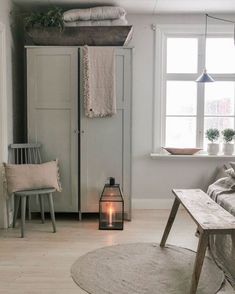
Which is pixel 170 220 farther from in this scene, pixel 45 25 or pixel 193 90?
pixel 45 25

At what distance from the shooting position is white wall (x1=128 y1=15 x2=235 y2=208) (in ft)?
15.1

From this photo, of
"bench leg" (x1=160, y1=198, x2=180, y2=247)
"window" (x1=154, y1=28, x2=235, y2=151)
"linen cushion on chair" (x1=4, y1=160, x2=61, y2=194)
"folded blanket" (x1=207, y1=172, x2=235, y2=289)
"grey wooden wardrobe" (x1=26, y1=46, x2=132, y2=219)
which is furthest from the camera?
"window" (x1=154, y1=28, x2=235, y2=151)

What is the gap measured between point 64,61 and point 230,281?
2657mm

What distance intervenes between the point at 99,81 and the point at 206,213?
1.95 metres

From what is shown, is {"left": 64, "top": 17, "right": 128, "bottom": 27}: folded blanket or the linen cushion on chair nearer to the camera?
the linen cushion on chair

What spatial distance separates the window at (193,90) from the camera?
15.3 feet

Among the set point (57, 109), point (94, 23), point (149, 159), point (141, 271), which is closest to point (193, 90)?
point (149, 159)

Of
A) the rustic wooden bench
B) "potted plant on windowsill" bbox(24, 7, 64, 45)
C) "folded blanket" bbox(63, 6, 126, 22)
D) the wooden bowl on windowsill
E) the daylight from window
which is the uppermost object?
"folded blanket" bbox(63, 6, 126, 22)

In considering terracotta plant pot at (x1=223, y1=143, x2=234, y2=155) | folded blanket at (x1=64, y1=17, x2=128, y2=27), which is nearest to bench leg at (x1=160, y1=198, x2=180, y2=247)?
terracotta plant pot at (x1=223, y1=143, x2=234, y2=155)

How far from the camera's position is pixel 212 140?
15.1 feet

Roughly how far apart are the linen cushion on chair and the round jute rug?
926 mm

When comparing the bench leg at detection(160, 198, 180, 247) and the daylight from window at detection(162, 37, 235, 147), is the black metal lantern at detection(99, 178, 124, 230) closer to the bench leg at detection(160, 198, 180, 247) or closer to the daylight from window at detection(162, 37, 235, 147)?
the bench leg at detection(160, 198, 180, 247)

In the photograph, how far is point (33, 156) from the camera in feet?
13.6

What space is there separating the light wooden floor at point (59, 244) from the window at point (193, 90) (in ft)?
3.17
